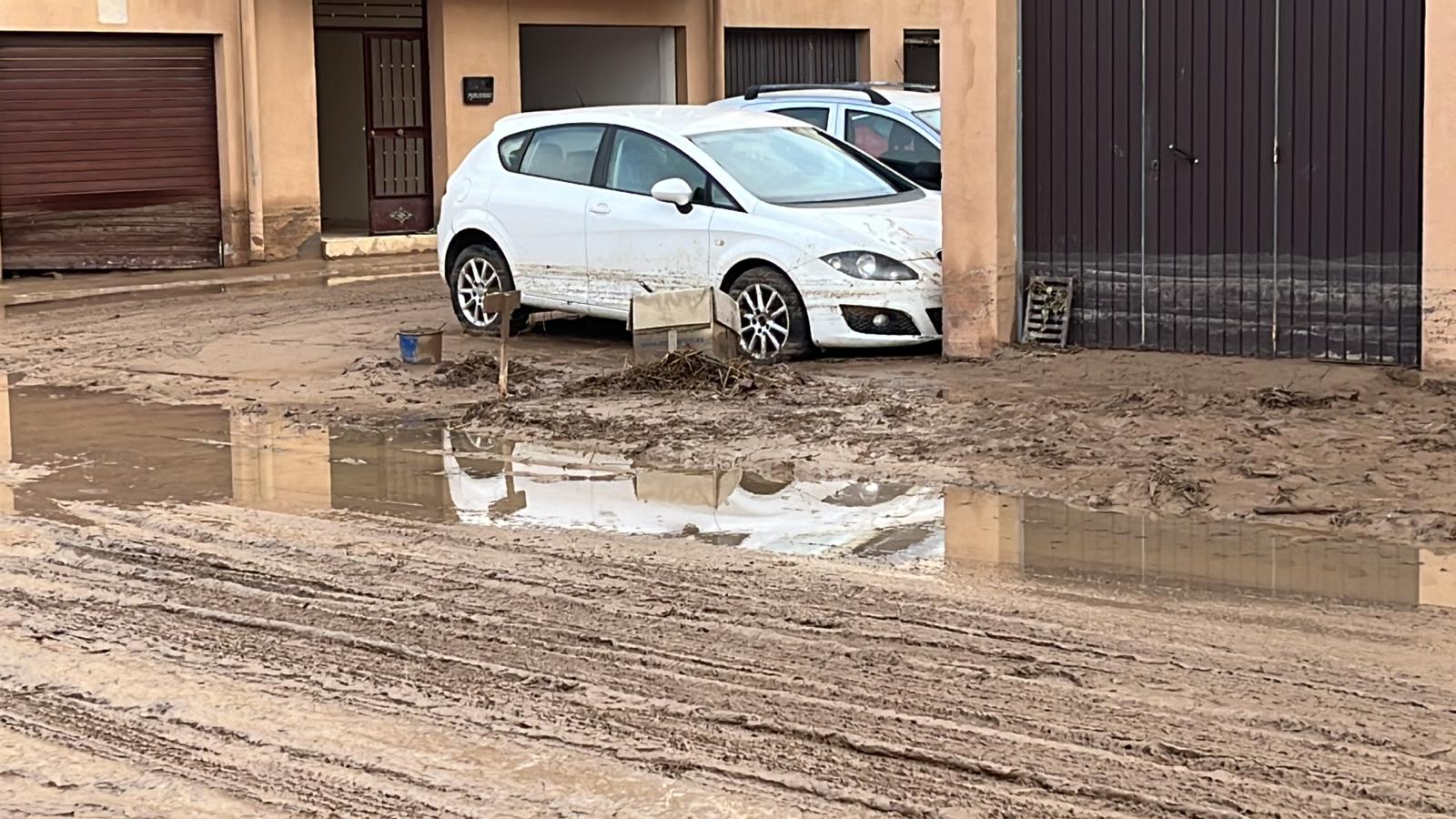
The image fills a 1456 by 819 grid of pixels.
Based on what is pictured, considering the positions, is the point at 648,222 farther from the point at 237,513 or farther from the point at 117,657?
the point at 117,657

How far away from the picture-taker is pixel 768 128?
12742mm

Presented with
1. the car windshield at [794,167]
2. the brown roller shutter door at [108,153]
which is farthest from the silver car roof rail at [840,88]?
the brown roller shutter door at [108,153]

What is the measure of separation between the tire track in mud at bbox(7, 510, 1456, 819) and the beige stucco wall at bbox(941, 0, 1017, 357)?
15.1 ft

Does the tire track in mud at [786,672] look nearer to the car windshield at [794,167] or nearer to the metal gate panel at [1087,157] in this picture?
the metal gate panel at [1087,157]

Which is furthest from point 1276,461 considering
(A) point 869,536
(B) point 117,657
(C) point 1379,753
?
(B) point 117,657

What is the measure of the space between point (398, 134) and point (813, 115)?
6.98 metres

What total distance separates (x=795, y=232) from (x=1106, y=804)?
723cm

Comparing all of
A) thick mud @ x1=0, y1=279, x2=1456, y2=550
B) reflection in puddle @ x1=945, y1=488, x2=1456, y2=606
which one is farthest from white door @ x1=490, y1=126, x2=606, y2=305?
reflection in puddle @ x1=945, y1=488, x2=1456, y2=606

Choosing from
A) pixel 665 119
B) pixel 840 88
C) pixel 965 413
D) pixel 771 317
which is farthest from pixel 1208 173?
pixel 840 88

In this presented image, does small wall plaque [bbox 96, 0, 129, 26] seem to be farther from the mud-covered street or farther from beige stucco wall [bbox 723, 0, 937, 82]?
the mud-covered street

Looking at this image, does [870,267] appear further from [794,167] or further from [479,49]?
[479,49]

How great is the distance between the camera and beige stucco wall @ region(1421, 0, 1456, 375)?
9.52 meters

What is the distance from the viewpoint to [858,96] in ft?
51.8

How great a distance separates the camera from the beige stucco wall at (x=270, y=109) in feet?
62.0
